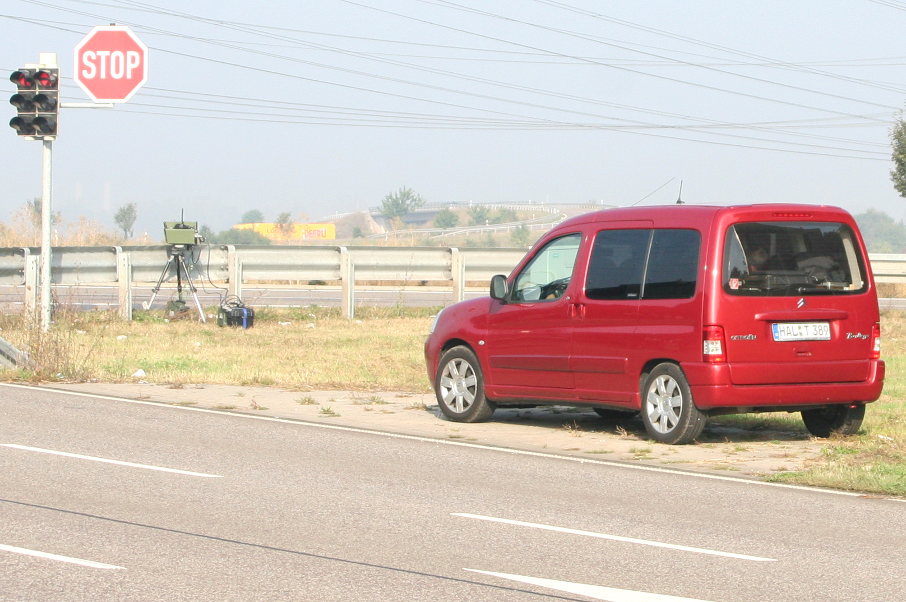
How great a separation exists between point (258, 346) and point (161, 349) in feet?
4.73

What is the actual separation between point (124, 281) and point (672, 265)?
1470 centimetres

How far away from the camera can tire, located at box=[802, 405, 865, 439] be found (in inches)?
490

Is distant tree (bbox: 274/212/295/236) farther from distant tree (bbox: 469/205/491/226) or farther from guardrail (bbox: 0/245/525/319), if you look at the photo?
guardrail (bbox: 0/245/525/319)

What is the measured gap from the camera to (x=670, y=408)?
11.9 meters

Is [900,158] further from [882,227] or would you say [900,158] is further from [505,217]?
[882,227]

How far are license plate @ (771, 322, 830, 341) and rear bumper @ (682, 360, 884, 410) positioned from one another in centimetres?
38

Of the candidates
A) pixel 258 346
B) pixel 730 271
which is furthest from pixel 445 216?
pixel 730 271

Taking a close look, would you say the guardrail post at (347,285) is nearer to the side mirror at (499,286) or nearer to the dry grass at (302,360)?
the dry grass at (302,360)

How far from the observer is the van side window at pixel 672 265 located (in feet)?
38.2

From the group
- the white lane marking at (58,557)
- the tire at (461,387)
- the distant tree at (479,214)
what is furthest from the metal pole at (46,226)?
the distant tree at (479,214)

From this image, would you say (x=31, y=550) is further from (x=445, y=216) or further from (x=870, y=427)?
(x=445, y=216)

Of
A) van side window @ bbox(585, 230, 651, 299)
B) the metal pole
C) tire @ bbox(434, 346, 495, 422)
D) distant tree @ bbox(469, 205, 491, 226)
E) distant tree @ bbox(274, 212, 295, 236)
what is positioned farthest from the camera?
distant tree @ bbox(469, 205, 491, 226)

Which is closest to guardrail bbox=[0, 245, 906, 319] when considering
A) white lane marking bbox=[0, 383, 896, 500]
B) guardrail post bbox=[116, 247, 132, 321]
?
guardrail post bbox=[116, 247, 132, 321]

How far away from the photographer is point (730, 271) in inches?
452
